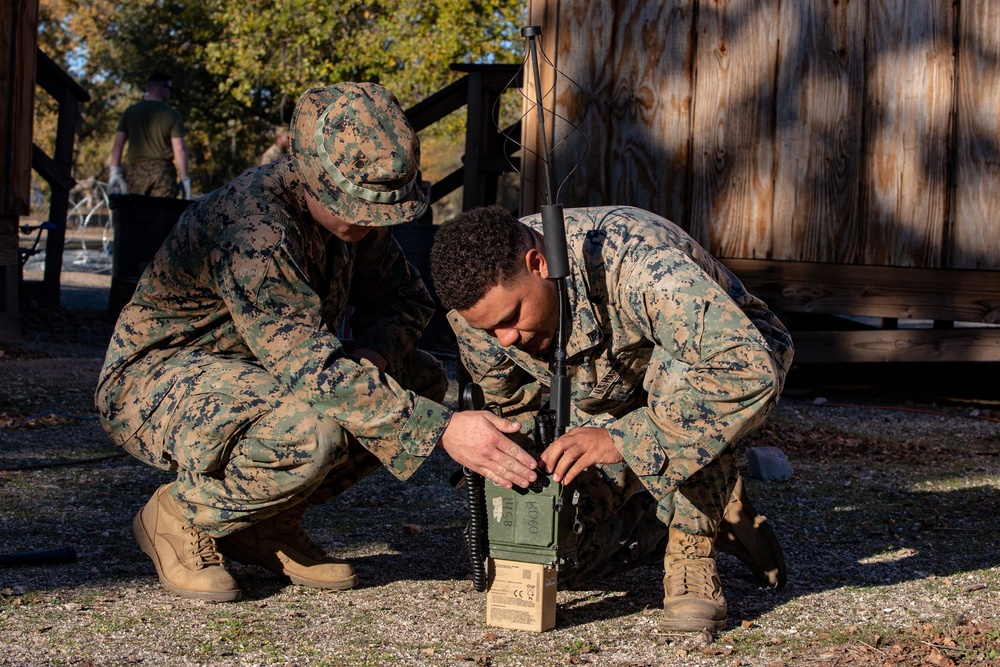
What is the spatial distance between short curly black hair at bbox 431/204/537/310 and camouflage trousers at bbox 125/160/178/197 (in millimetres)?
9865

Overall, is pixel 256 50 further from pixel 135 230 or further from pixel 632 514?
pixel 632 514

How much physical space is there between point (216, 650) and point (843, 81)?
207 inches

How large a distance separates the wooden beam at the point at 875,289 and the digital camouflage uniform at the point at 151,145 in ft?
24.0

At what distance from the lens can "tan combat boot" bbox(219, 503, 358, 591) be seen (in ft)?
11.4

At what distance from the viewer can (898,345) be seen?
7.25 meters

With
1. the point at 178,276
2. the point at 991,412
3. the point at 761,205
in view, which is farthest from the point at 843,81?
the point at 178,276

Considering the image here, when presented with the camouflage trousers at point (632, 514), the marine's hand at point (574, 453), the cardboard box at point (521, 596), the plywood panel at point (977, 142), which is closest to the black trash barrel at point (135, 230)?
the plywood panel at point (977, 142)

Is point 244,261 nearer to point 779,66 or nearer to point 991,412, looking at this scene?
point 779,66

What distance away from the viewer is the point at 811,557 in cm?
401

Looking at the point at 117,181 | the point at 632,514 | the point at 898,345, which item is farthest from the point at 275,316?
the point at 117,181

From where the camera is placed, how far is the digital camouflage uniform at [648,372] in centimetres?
298

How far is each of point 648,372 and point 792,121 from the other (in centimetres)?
400

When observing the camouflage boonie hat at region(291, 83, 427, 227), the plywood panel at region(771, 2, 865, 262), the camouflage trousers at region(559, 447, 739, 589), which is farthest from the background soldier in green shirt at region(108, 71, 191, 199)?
the camouflage trousers at region(559, 447, 739, 589)

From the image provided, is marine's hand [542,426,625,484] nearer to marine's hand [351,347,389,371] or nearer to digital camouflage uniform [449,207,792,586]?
digital camouflage uniform [449,207,792,586]
